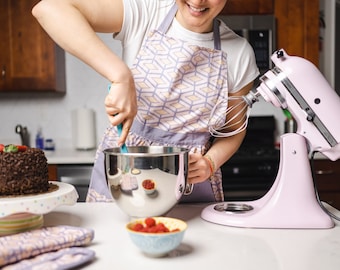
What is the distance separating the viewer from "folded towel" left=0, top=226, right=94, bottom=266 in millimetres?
742

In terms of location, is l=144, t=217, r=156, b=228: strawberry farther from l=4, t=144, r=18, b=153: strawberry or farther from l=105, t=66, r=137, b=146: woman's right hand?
l=4, t=144, r=18, b=153: strawberry

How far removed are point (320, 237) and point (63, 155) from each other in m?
1.91

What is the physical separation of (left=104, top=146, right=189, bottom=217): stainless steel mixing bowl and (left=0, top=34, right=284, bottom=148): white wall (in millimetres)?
2085

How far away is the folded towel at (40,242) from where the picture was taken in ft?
2.43

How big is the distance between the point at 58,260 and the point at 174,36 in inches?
29.4

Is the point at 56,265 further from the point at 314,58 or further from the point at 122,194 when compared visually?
the point at 314,58

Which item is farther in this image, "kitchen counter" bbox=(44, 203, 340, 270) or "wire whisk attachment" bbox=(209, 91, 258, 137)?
"wire whisk attachment" bbox=(209, 91, 258, 137)

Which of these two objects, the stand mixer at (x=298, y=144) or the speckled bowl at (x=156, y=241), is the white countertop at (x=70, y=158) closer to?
the stand mixer at (x=298, y=144)

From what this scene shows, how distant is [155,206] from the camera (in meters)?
0.97

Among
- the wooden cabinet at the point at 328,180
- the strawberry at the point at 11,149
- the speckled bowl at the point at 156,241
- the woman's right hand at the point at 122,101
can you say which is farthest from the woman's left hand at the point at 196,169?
the wooden cabinet at the point at 328,180

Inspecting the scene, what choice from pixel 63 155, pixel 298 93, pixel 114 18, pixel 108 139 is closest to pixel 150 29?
pixel 114 18

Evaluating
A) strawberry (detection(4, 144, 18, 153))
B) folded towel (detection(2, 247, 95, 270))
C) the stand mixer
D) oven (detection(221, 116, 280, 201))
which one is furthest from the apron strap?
oven (detection(221, 116, 280, 201))

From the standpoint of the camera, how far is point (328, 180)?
2598 mm

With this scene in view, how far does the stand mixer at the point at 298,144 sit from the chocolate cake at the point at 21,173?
0.41 m
